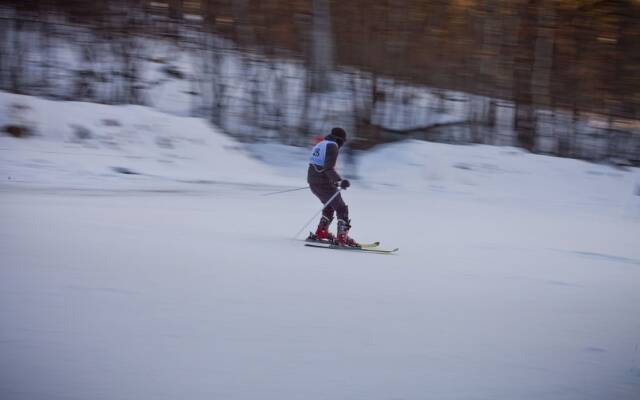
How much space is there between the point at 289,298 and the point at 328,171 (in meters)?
3.42

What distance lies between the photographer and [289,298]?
6.47 metres

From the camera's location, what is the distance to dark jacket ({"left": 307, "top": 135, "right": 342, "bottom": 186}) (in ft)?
31.4

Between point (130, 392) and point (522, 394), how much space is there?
2565 millimetres

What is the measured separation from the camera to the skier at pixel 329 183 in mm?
9586

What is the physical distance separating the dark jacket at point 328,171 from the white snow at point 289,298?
3.35 feet

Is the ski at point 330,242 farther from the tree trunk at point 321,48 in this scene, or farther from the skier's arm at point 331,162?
the tree trunk at point 321,48

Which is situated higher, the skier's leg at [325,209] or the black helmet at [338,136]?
the black helmet at [338,136]

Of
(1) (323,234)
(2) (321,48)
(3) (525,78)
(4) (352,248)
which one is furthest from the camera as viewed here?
(3) (525,78)

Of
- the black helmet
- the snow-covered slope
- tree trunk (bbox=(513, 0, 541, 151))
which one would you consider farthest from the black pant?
tree trunk (bbox=(513, 0, 541, 151))

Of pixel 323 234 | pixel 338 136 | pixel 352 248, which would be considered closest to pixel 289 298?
pixel 352 248

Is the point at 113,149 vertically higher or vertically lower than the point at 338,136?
lower

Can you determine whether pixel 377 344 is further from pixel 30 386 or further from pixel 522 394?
pixel 30 386

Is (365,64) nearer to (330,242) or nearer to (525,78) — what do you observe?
(525,78)

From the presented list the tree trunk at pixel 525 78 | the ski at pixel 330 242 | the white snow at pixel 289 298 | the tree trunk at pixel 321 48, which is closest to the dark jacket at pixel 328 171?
the ski at pixel 330 242
